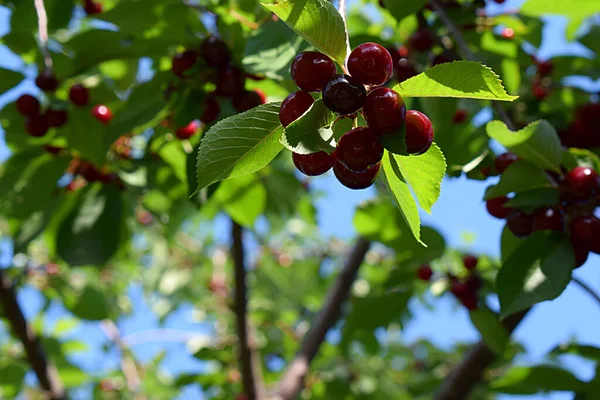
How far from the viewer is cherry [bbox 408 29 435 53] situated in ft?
7.71

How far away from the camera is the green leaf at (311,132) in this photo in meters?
1.04

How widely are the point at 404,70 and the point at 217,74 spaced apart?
65 centimetres

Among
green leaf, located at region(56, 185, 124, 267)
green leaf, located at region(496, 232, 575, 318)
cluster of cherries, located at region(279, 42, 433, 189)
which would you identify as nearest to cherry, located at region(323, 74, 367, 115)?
cluster of cherries, located at region(279, 42, 433, 189)

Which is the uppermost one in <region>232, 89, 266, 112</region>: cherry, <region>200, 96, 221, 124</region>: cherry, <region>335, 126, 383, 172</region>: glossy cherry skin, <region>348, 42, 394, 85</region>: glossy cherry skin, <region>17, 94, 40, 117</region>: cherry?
<region>348, 42, 394, 85</region>: glossy cherry skin

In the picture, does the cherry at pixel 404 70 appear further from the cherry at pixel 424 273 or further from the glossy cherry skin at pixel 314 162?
the glossy cherry skin at pixel 314 162

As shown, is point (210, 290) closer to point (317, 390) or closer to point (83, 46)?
point (317, 390)

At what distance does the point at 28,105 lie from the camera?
2250mm

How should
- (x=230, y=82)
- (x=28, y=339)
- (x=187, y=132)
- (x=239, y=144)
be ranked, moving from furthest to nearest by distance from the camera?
(x=28, y=339), (x=187, y=132), (x=230, y=82), (x=239, y=144)

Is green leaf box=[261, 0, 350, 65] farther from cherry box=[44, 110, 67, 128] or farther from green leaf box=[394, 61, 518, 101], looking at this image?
cherry box=[44, 110, 67, 128]

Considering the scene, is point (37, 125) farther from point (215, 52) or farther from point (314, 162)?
point (314, 162)

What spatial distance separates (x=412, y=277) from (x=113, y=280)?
4.06m

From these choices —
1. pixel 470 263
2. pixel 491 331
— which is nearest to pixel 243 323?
pixel 470 263

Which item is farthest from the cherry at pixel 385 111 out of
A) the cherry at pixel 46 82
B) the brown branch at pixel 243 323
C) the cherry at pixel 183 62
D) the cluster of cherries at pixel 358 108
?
the brown branch at pixel 243 323

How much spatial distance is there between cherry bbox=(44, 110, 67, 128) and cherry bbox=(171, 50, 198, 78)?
601 mm
